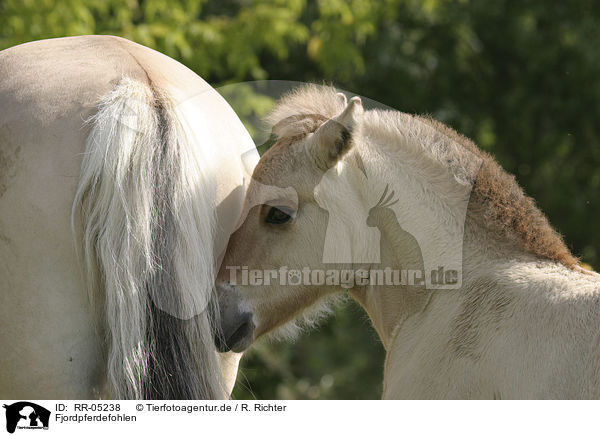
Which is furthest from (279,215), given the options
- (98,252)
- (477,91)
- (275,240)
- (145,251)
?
(477,91)

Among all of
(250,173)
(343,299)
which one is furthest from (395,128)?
(343,299)

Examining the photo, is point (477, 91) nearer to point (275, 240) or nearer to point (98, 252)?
point (275, 240)

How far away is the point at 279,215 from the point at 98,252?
0.89m

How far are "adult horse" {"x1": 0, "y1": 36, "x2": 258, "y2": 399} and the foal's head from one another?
17.2 inches

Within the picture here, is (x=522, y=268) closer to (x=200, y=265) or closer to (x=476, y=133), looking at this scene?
(x=200, y=265)

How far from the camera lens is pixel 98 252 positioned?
7.88 feet

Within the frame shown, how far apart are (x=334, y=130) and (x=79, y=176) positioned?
40.0 inches

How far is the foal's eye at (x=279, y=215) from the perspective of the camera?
9.95ft
